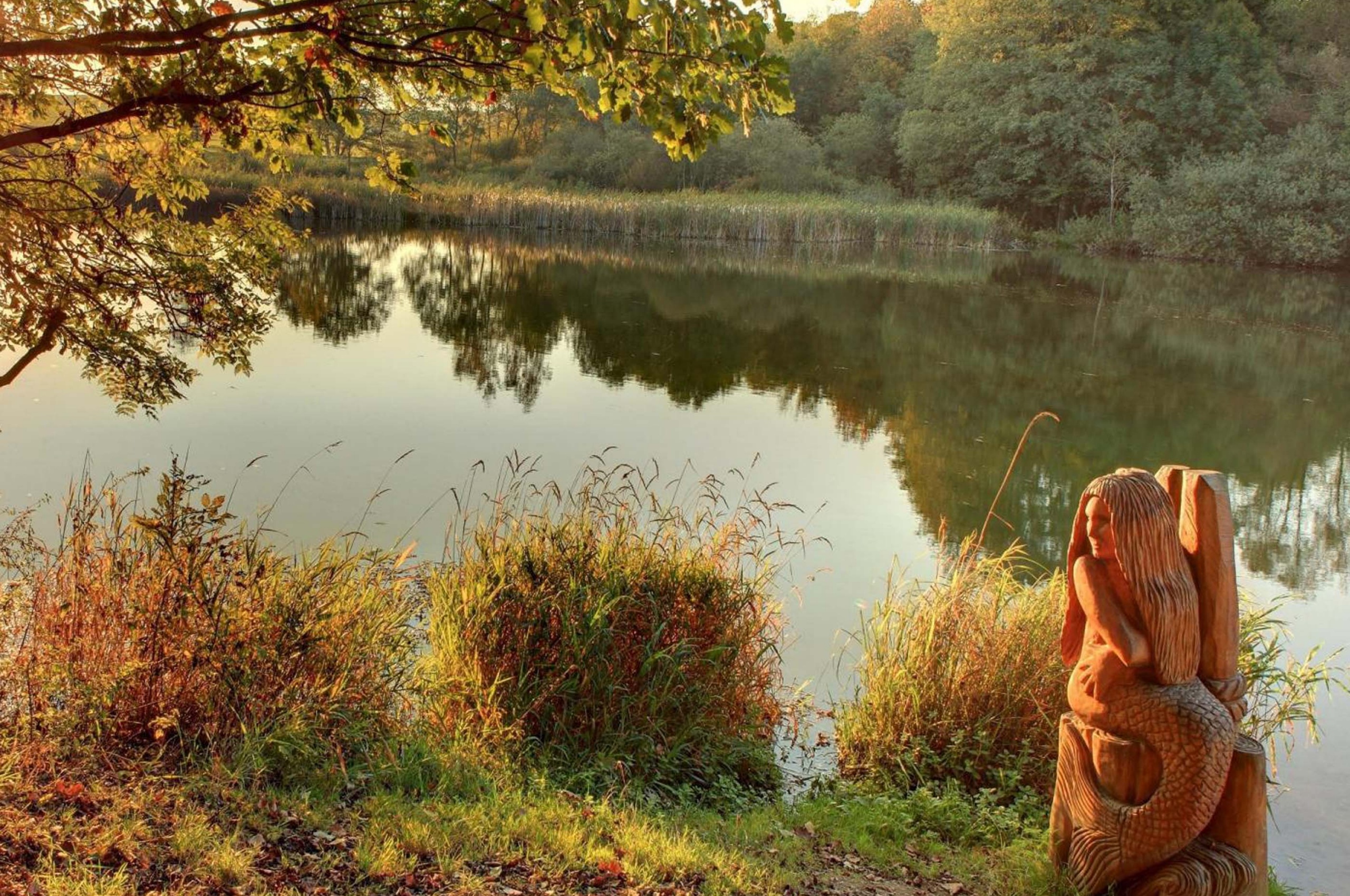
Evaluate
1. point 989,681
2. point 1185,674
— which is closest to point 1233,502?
point 989,681

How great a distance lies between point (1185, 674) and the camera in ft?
11.4

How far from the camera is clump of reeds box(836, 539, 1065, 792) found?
193 inches

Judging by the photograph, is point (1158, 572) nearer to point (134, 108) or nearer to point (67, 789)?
point (67, 789)

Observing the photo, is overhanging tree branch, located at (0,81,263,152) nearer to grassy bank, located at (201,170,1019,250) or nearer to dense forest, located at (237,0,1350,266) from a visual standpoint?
grassy bank, located at (201,170,1019,250)

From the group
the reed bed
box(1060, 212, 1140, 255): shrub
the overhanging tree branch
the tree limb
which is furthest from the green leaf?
box(1060, 212, 1140, 255): shrub

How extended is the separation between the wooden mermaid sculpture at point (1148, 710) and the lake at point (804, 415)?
4.77ft

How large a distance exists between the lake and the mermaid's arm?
190 cm

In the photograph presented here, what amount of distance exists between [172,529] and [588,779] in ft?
6.22

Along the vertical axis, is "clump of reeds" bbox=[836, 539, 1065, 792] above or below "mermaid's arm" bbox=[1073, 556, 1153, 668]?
below

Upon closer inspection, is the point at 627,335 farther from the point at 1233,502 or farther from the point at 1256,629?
the point at 1256,629

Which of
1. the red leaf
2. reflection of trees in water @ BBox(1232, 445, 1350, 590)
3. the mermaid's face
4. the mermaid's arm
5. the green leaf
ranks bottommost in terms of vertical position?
reflection of trees in water @ BBox(1232, 445, 1350, 590)

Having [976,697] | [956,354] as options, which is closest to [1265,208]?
[956,354]

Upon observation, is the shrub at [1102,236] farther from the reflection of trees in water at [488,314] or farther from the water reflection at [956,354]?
the reflection of trees in water at [488,314]

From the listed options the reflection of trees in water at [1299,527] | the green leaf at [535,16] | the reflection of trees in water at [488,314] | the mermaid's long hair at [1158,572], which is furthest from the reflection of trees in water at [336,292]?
the mermaid's long hair at [1158,572]
